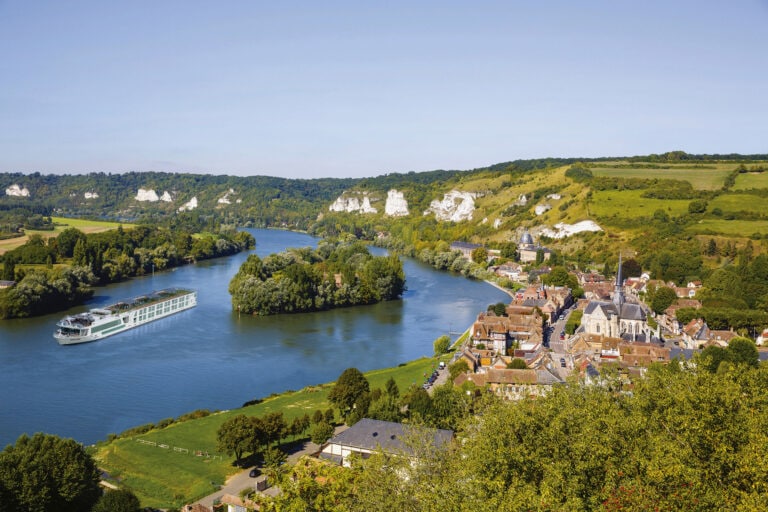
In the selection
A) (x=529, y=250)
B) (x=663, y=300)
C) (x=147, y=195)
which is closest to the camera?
(x=663, y=300)

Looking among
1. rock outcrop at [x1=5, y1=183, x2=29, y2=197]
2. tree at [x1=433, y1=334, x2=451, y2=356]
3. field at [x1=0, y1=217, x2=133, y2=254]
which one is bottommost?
tree at [x1=433, y1=334, x2=451, y2=356]

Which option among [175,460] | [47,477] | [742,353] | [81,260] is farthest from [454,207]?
[47,477]

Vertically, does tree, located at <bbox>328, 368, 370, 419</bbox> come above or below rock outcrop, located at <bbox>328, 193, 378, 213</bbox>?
below

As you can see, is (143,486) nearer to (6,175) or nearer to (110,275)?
(110,275)

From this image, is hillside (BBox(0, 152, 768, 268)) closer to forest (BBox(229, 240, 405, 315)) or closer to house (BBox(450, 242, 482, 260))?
house (BBox(450, 242, 482, 260))

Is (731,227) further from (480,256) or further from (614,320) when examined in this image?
(614,320)

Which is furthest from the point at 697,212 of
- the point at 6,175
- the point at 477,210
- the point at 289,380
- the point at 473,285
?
the point at 6,175

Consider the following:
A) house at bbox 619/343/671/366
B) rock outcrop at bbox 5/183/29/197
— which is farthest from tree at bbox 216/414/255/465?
rock outcrop at bbox 5/183/29/197

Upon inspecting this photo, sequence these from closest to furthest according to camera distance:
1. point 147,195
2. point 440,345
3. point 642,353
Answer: point 642,353
point 440,345
point 147,195
